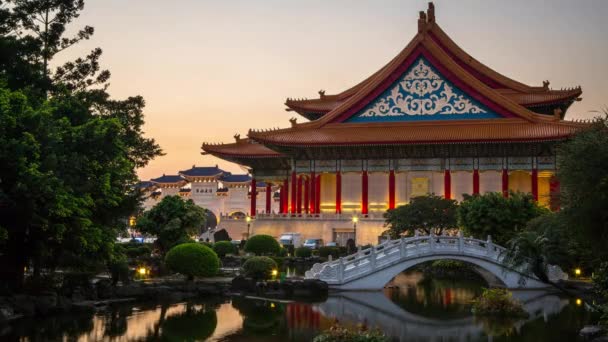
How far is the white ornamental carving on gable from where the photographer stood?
49.8 m

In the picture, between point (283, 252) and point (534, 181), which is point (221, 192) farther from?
point (534, 181)

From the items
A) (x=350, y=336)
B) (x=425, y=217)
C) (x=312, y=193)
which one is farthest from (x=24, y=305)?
(x=312, y=193)

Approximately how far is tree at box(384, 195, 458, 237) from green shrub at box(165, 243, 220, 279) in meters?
13.2

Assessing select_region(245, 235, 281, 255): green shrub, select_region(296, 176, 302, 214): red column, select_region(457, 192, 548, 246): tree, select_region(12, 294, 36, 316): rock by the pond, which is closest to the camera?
select_region(12, 294, 36, 316): rock by the pond

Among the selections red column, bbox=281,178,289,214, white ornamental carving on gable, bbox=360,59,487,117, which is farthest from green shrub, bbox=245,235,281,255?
red column, bbox=281,178,289,214

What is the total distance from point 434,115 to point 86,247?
32210 millimetres

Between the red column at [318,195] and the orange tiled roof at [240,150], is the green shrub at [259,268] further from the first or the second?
the orange tiled roof at [240,150]

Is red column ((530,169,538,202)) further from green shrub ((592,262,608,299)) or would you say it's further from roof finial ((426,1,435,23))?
green shrub ((592,262,608,299))

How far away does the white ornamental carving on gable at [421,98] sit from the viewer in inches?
1962

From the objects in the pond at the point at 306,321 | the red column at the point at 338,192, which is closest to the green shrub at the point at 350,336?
the pond at the point at 306,321

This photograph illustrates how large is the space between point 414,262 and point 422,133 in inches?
801

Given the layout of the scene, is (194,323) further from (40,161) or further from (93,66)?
(93,66)

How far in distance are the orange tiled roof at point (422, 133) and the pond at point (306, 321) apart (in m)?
19.1

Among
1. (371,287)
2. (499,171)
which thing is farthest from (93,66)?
(499,171)
